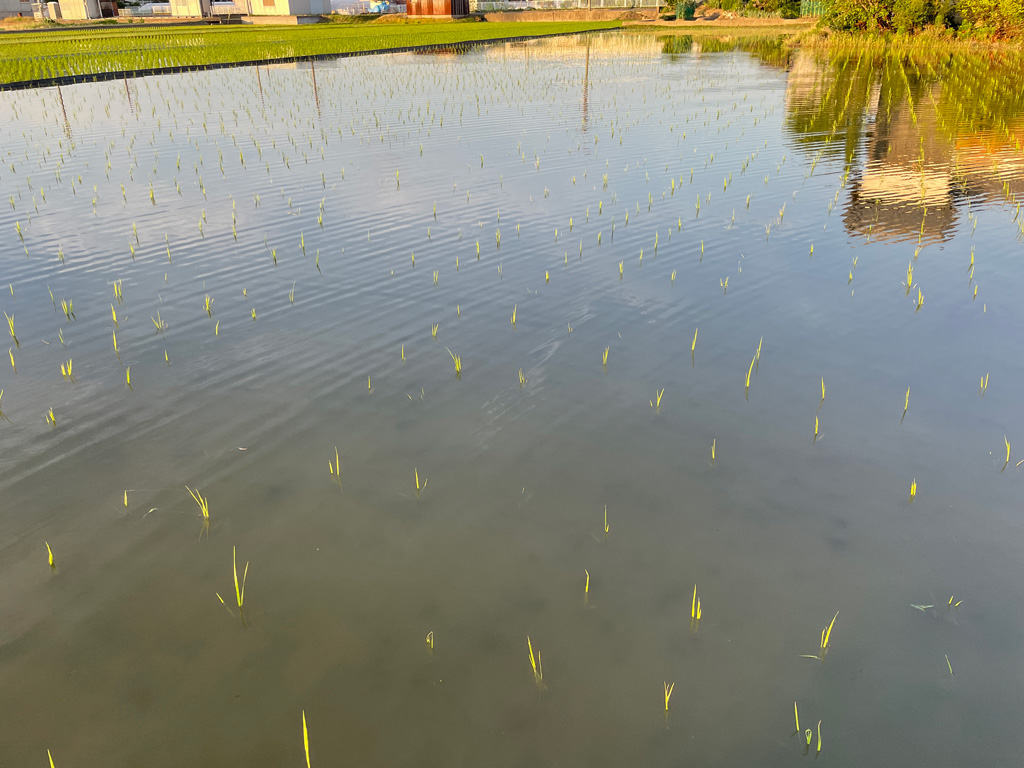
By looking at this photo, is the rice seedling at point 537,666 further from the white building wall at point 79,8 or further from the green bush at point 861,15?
the white building wall at point 79,8

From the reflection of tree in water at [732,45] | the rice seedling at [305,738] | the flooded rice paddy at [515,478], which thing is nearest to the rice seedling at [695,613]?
the flooded rice paddy at [515,478]

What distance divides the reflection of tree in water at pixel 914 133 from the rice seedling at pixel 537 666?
7661 millimetres

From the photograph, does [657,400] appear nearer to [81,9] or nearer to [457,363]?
[457,363]

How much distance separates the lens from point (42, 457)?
15.0 feet

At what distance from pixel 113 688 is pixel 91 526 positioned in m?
1.30

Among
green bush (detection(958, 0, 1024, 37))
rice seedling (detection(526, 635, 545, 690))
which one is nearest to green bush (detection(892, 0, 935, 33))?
green bush (detection(958, 0, 1024, 37))

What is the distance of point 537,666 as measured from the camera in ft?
10.1

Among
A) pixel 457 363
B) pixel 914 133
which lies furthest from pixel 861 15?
pixel 457 363

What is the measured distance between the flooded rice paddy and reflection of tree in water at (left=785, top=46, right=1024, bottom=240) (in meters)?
0.20

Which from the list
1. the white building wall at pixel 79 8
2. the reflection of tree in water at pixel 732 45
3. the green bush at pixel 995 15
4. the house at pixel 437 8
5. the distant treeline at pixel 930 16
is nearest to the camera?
the green bush at pixel 995 15

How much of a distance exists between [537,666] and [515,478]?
1440mm

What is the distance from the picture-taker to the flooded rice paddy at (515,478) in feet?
9.52

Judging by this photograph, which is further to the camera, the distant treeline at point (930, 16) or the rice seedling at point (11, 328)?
the distant treeline at point (930, 16)

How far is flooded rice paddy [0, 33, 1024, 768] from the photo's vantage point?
2.90 meters
